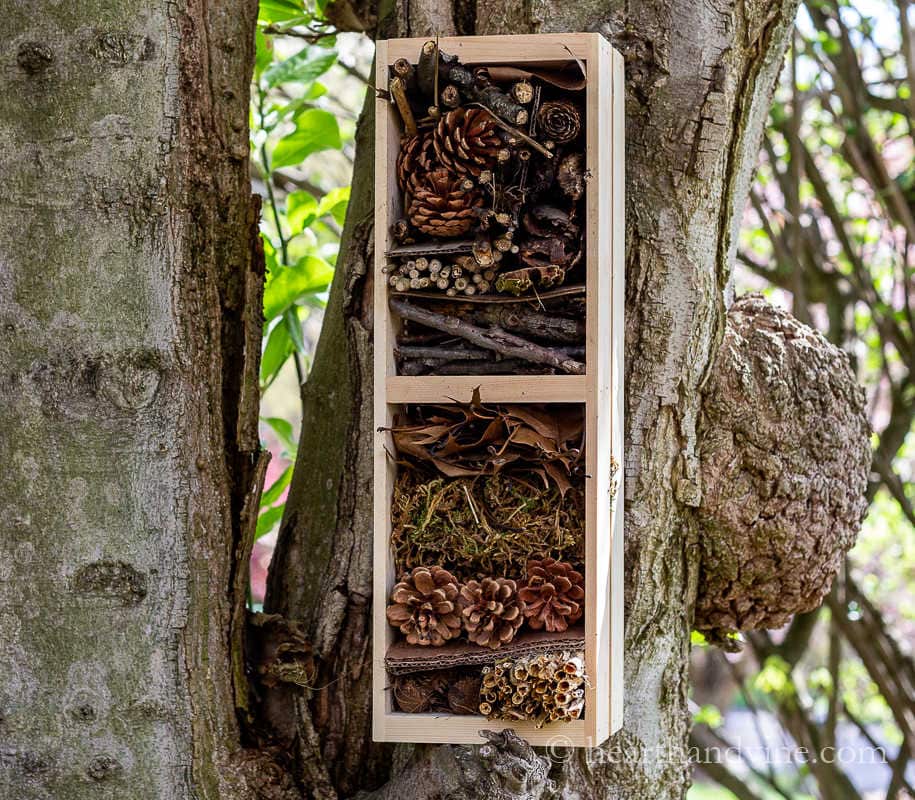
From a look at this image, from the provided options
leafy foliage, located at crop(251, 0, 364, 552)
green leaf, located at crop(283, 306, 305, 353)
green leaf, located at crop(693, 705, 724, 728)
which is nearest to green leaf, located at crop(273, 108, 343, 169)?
leafy foliage, located at crop(251, 0, 364, 552)

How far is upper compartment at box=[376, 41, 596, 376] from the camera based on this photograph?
4.37 feet

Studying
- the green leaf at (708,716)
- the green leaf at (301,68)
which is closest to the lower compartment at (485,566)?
the green leaf at (301,68)

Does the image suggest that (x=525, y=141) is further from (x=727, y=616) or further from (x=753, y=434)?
(x=727, y=616)

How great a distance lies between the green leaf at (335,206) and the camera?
1.83 meters

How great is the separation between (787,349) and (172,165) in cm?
93

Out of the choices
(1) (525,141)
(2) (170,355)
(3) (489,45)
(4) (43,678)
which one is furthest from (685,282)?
(4) (43,678)

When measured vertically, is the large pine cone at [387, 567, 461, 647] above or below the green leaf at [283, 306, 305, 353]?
below

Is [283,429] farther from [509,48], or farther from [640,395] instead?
[509,48]

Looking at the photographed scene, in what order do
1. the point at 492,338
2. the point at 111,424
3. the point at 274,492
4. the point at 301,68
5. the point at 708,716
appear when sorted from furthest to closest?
the point at 708,716 < the point at 301,68 < the point at 274,492 < the point at 492,338 < the point at 111,424

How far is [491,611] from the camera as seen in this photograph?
1.32m

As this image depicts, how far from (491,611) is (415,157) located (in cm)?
58

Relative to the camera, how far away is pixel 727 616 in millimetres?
1637

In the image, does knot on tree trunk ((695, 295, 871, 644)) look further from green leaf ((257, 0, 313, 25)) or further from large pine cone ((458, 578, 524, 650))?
green leaf ((257, 0, 313, 25))

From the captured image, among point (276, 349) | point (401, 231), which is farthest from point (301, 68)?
point (401, 231)
